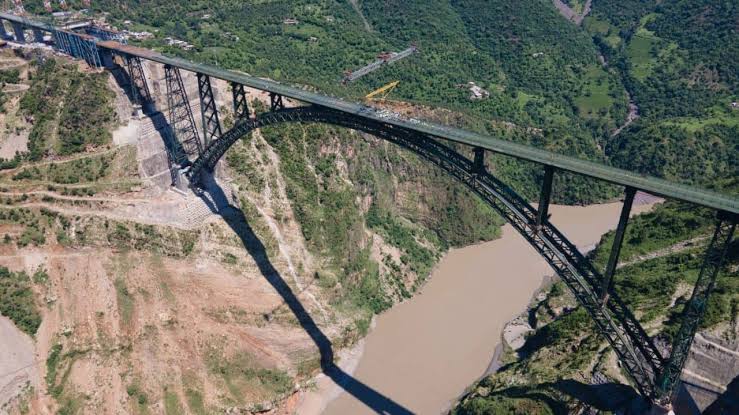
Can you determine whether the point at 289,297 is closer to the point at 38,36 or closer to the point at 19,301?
the point at 19,301

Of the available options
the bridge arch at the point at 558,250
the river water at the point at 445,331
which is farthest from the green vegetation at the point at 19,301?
the bridge arch at the point at 558,250

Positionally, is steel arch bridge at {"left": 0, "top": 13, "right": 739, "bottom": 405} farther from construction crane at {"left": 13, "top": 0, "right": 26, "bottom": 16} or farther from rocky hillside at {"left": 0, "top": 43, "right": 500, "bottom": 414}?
construction crane at {"left": 13, "top": 0, "right": 26, "bottom": 16}

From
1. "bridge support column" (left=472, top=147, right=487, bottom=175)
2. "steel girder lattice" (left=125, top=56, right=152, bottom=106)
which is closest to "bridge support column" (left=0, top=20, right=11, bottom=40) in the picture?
"steel girder lattice" (left=125, top=56, right=152, bottom=106)

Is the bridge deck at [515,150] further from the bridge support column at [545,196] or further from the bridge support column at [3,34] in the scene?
the bridge support column at [3,34]

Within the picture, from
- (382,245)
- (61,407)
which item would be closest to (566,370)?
(382,245)

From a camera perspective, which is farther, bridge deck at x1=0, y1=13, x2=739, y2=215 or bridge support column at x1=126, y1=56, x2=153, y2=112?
bridge support column at x1=126, y1=56, x2=153, y2=112
